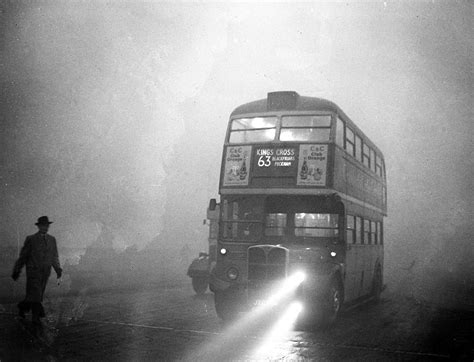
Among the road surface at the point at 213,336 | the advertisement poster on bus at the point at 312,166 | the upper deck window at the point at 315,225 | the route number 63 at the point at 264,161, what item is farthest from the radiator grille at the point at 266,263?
the route number 63 at the point at 264,161

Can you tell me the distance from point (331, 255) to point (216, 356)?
4.01 m

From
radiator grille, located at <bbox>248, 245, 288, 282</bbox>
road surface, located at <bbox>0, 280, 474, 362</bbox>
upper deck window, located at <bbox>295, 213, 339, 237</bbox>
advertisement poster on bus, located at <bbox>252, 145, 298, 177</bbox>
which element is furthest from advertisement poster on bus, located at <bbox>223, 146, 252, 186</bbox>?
road surface, located at <bbox>0, 280, 474, 362</bbox>

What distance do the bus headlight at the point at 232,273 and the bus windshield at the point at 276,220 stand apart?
25.4 inches

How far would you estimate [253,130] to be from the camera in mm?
10984

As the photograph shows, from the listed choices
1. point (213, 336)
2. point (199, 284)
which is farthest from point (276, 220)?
point (199, 284)

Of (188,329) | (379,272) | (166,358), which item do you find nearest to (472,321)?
(379,272)

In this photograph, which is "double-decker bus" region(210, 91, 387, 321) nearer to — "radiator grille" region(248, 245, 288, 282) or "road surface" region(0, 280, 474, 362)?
"radiator grille" region(248, 245, 288, 282)

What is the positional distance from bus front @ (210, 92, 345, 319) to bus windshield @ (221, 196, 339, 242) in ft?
0.07

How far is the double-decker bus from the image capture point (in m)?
9.82

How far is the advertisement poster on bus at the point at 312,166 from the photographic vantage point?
33.3 feet

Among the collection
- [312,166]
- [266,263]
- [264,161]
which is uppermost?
[264,161]

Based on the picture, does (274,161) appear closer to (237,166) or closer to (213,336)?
(237,166)

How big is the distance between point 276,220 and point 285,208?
1.06ft

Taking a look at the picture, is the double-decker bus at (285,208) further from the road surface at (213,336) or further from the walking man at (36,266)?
the walking man at (36,266)
